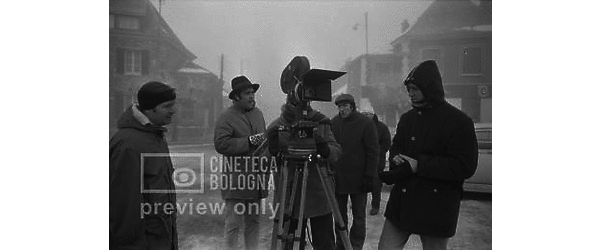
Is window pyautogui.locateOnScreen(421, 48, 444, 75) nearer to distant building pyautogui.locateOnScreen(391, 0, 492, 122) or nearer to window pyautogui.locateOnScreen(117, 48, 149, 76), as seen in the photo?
distant building pyautogui.locateOnScreen(391, 0, 492, 122)

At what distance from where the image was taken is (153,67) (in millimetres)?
2834

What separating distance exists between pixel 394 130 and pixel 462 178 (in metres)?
0.50

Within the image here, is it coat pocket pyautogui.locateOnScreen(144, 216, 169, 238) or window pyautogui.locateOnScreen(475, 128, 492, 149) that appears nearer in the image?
coat pocket pyautogui.locateOnScreen(144, 216, 169, 238)

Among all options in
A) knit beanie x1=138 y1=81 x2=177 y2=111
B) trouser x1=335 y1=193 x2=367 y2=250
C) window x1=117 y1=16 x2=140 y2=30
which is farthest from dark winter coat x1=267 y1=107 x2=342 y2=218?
window x1=117 y1=16 x2=140 y2=30

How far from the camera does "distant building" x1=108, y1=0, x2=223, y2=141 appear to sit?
2.75 m

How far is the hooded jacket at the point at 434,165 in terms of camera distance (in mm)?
2236

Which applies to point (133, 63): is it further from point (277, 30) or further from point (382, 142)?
point (382, 142)

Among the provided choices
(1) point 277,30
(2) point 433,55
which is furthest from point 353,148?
(1) point 277,30

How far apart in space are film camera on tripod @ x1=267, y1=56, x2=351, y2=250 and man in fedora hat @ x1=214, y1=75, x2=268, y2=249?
0.94 feet

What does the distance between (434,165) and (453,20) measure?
45.3 inches

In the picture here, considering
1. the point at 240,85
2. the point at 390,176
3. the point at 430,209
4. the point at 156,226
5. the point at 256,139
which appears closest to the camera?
the point at 156,226

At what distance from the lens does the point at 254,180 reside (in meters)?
2.67

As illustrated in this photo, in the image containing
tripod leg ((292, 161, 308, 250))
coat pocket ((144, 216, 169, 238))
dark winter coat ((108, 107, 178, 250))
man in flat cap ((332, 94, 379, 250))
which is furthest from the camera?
man in flat cap ((332, 94, 379, 250))

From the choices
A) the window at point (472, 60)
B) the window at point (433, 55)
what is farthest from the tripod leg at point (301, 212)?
the window at point (472, 60)
